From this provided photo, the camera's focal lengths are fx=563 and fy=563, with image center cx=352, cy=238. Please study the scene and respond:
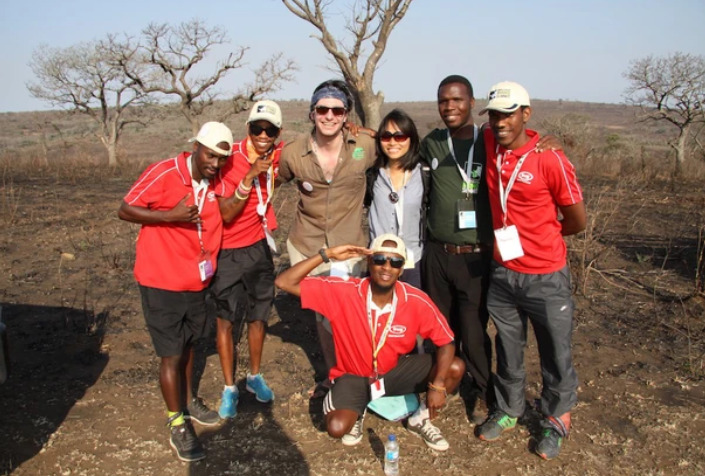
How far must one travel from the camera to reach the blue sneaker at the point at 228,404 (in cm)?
402

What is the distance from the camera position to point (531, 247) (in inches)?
132

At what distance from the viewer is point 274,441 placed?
377 centimetres

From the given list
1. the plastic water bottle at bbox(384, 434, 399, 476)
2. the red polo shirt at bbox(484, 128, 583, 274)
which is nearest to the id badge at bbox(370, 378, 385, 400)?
the plastic water bottle at bbox(384, 434, 399, 476)

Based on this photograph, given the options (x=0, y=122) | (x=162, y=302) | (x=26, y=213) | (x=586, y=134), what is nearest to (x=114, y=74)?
(x=26, y=213)

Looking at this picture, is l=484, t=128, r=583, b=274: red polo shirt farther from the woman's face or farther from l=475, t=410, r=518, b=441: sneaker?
l=475, t=410, r=518, b=441: sneaker

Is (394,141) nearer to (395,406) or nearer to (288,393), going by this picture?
(395,406)

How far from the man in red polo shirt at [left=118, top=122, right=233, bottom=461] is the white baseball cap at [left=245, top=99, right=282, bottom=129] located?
13.6 inches

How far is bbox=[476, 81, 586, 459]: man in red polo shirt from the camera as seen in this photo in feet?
10.6

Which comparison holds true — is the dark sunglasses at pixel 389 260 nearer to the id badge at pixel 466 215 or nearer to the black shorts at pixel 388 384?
the id badge at pixel 466 215

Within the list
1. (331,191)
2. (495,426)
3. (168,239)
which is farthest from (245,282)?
(495,426)

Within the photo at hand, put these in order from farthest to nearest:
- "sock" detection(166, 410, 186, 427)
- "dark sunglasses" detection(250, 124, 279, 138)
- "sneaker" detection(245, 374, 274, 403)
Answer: "sneaker" detection(245, 374, 274, 403) → "dark sunglasses" detection(250, 124, 279, 138) → "sock" detection(166, 410, 186, 427)

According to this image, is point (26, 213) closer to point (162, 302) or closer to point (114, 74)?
point (162, 302)

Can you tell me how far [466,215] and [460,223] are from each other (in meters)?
0.06

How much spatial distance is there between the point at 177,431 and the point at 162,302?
835mm
